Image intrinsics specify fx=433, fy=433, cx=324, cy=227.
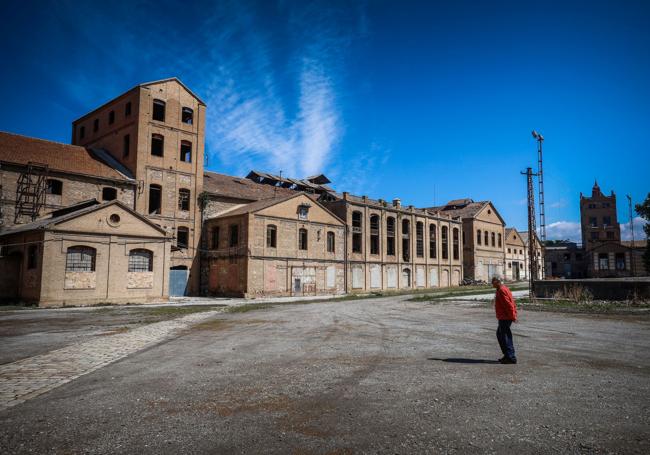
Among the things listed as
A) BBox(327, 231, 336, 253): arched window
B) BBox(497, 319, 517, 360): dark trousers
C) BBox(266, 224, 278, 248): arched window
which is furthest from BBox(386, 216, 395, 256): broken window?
BBox(497, 319, 517, 360): dark trousers

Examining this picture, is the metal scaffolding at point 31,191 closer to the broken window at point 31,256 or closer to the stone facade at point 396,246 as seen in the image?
the broken window at point 31,256

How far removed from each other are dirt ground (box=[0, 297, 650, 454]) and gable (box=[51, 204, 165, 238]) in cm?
1446

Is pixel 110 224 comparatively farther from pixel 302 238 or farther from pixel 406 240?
pixel 406 240

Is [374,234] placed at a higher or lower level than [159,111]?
lower

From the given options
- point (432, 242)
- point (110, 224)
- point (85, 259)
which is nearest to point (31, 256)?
point (85, 259)

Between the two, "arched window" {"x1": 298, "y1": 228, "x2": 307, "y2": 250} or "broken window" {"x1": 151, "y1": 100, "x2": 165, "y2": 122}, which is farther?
"arched window" {"x1": 298, "y1": 228, "x2": 307, "y2": 250}

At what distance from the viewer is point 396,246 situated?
→ 45719 mm

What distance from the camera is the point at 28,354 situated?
8.58m

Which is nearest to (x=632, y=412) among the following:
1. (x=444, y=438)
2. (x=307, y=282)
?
(x=444, y=438)

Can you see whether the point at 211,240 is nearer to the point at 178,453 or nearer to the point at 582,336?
the point at 582,336

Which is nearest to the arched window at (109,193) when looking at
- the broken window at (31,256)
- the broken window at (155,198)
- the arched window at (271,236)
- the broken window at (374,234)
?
the broken window at (155,198)

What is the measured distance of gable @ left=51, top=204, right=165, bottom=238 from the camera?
22781mm

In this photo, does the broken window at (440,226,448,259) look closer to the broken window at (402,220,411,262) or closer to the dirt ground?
the broken window at (402,220,411,262)

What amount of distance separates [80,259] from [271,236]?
13884mm
